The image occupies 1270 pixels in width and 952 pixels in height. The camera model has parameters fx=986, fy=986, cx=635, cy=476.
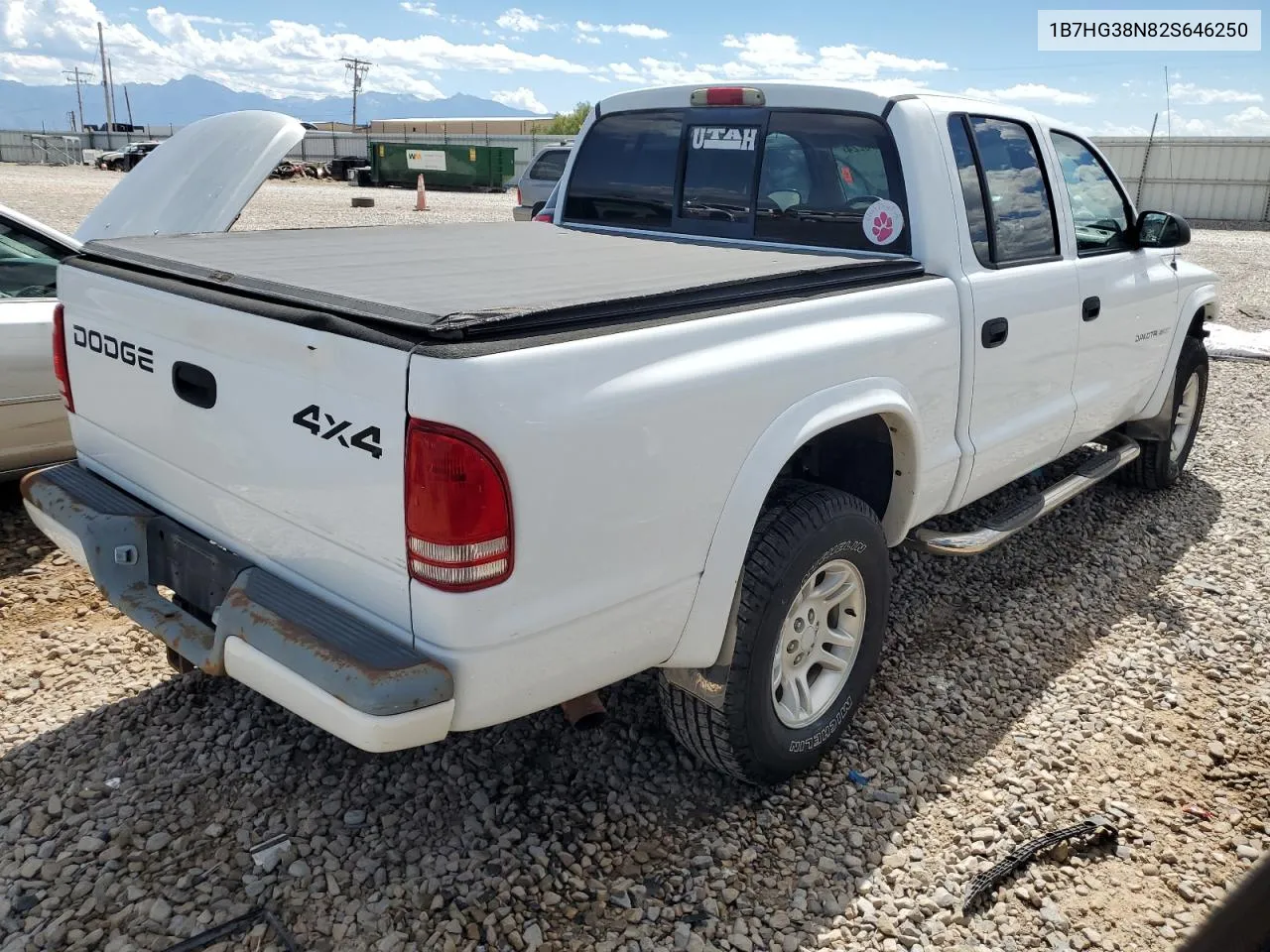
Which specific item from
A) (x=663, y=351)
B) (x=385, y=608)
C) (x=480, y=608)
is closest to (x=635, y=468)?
(x=663, y=351)

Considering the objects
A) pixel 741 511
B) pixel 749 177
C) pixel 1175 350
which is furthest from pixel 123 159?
pixel 741 511

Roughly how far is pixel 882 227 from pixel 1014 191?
74 cm

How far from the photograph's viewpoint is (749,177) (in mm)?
3855

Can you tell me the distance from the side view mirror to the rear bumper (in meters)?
3.97

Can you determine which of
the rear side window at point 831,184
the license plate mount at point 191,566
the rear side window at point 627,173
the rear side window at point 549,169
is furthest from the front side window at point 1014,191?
the rear side window at point 549,169

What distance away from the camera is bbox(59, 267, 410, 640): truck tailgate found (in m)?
2.04

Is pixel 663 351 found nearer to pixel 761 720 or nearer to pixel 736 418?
pixel 736 418

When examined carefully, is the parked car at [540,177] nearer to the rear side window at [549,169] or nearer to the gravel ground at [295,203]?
the rear side window at [549,169]

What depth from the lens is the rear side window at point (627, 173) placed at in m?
4.15

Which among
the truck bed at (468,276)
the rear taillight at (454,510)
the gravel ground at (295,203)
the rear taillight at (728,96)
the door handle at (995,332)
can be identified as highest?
the rear taillight at (728,96)

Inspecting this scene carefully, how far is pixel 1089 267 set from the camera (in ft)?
13.4

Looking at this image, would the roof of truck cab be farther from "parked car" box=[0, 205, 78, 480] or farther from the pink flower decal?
"parked car" box=[0, 205, 78, 480]

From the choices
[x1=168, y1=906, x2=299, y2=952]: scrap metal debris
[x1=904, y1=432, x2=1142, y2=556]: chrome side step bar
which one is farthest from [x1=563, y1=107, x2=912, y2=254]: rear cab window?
[x1=168, y1=906, x2=299, y2=952]: scrap metal debris

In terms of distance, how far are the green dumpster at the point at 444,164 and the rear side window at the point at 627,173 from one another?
34.0m
